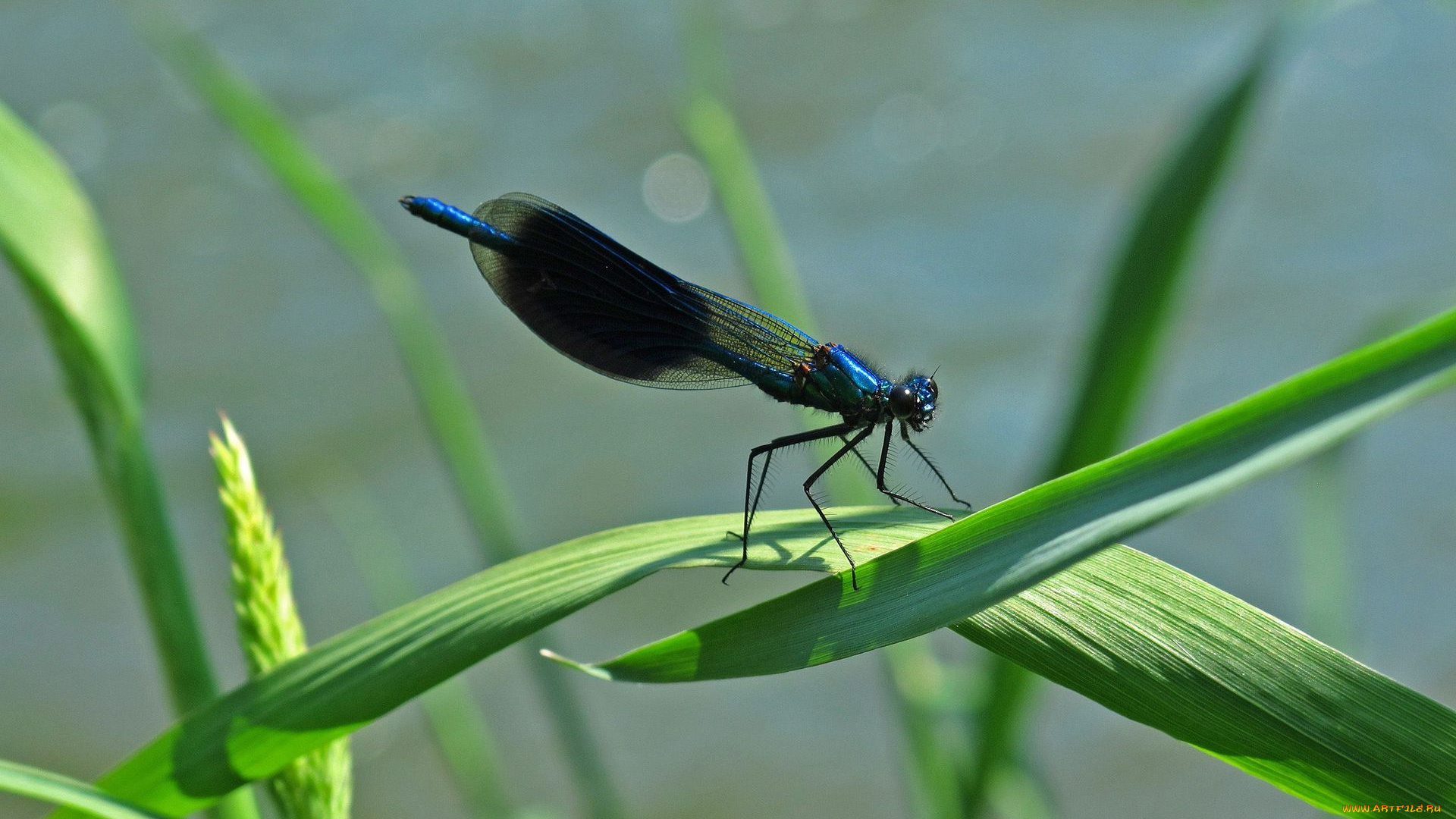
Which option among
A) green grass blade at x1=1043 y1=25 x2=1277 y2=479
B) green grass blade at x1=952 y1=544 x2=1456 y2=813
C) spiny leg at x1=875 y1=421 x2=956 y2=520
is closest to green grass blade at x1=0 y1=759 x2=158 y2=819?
green grass blade at x1=952 y1=544 x2=1456 y2=813

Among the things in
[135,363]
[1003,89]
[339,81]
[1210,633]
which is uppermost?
[339,81]

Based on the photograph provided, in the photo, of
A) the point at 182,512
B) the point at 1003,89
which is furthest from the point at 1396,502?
the point at 182,512

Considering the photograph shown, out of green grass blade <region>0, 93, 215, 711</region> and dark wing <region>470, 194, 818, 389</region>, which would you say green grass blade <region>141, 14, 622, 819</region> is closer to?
dark wing <region>470, 194, 818, 389</region>

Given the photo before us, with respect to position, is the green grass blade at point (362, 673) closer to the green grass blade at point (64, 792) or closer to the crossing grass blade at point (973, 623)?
the crossing grass blade at point (973, 623)

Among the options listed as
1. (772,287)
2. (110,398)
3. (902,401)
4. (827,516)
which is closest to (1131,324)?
(827,516)

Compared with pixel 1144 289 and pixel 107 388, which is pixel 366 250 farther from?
pixel 1144 289

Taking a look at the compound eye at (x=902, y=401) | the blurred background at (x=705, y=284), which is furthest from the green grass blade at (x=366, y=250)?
the blurred background at (x=705, y=284)

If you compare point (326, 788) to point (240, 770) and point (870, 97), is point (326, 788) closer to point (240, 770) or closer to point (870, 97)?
point (240, 770)
